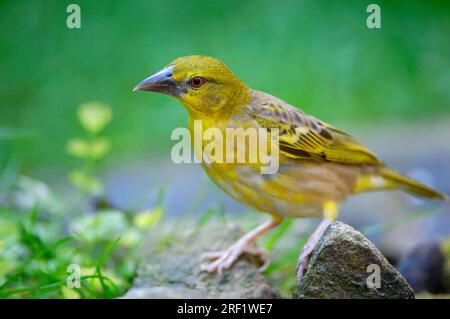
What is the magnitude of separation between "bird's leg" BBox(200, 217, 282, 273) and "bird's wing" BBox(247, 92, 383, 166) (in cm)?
43

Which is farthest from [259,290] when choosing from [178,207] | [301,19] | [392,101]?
[392,101]

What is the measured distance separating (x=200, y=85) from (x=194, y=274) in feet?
3.12

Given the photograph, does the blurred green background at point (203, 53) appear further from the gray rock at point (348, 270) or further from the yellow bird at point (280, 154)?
the gray rock at point (348, 270)

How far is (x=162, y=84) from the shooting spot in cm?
319

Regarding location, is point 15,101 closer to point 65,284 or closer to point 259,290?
point 65,284

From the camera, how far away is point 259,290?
3.29 meters

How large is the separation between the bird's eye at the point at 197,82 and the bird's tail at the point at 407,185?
1.22 m

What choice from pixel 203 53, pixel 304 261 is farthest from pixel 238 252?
pixel 203 53

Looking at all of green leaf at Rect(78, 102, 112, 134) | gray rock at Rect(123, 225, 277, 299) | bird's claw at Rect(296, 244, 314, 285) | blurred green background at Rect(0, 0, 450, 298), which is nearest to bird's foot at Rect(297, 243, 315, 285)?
bird's claw at Rect(296, 244, 314, 285)

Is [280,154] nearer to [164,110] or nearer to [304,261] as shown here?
[304,261]

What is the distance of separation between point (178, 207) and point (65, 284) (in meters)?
1.87

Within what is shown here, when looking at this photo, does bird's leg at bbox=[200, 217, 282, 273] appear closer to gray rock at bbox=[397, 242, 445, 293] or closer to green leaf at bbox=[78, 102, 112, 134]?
gray rock at bbox=[397, 242, 445, 293]

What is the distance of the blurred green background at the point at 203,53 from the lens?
460cm
